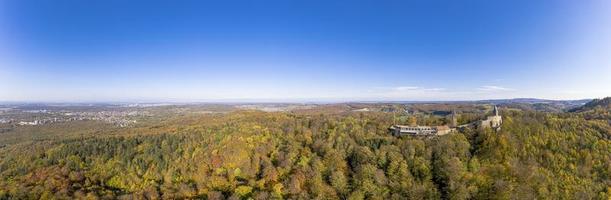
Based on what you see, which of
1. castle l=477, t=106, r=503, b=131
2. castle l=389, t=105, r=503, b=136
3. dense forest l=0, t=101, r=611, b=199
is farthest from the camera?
castle l=389, t=105, r=503, b=136

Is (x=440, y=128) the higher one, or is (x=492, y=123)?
(x=492, y=123)

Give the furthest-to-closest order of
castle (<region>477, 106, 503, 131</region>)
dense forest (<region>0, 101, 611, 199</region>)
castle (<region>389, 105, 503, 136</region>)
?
castle (<region>389, 105, 503, 136</region>) → castle (<region>477, 106, 503, 131</region>) → dense forest (<region>0, 101, 611, 199</region>)

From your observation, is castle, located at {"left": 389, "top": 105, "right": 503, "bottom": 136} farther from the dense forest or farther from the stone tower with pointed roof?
the dense forest

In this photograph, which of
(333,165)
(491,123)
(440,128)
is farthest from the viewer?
(491,123)

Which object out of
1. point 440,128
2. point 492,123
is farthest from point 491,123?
point 440,128

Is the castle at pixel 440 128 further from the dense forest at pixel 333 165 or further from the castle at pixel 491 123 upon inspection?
the dense forest at pixel 333 165

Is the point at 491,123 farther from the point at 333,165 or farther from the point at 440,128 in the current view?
the point at 333,165

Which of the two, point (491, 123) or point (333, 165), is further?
point (491, 123)

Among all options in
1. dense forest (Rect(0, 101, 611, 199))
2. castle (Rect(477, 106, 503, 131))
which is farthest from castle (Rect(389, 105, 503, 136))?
dense forest (Rect(0, 101, 611, 199))

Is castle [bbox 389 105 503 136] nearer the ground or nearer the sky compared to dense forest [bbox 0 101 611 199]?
nearer the sky

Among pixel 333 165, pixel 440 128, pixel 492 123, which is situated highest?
pixel 492 123
